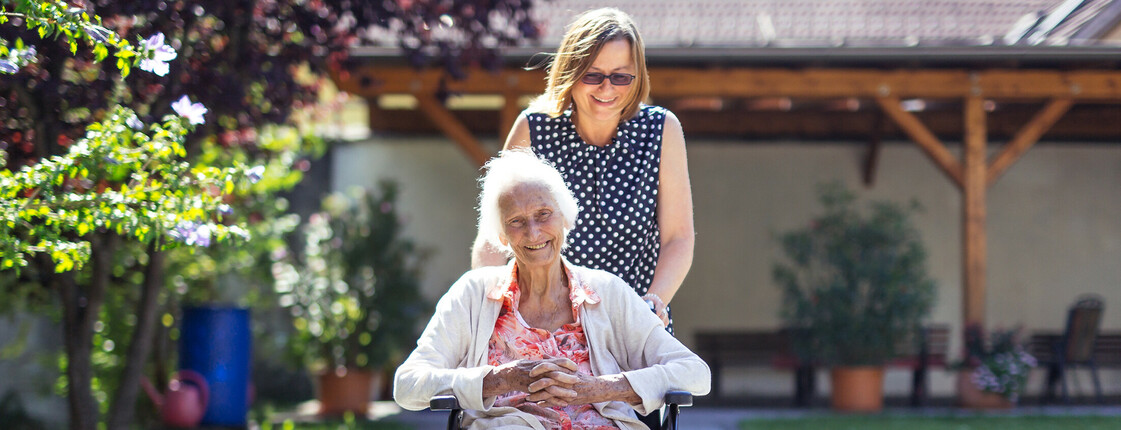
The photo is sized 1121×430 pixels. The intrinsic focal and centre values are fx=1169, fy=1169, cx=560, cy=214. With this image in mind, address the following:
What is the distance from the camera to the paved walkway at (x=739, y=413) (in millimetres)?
7762

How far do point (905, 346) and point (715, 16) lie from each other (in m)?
2.77

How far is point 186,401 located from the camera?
655 cm

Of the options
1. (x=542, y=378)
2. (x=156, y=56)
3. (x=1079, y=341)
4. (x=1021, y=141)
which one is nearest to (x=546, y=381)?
(x=542, y=378)

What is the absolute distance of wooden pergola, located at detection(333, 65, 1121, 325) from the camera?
810cm

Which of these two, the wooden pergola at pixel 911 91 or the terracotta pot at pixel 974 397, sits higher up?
the wooden pergola at pixel 911 91

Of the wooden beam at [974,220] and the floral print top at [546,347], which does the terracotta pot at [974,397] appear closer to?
the wooden beam at [974,220]

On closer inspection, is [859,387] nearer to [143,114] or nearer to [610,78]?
[143,114]

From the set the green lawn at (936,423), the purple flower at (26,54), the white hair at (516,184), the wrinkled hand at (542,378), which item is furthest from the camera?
the green lawn at (936,423)

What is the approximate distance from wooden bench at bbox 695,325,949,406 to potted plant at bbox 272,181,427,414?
111 inches

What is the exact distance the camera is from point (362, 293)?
7.91 m

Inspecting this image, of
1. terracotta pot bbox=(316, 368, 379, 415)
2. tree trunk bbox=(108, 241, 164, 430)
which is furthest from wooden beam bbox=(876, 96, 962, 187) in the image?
tree trunk bbox=(108, 241, 164, 430)

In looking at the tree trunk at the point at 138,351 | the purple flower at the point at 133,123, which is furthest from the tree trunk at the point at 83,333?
the purple flower at the point at 133,123

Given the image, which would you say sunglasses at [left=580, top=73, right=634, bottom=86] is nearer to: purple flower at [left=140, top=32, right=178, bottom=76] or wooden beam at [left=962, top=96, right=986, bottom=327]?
purple flower at [left=140, top=32, right=178, bottom=76]

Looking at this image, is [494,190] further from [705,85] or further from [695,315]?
[695,315]
